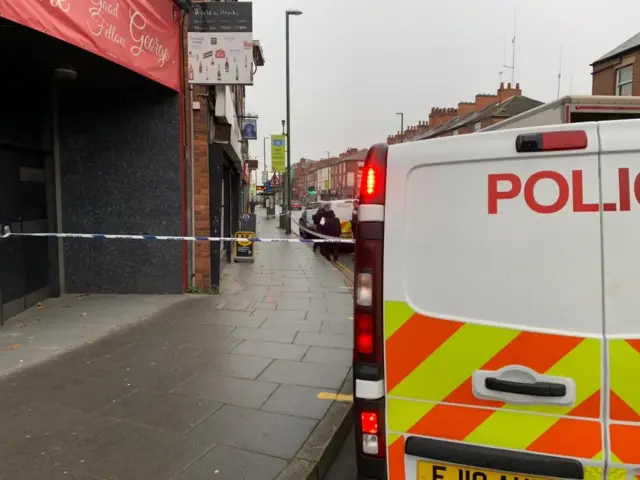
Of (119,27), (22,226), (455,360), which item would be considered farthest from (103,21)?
(455,360)

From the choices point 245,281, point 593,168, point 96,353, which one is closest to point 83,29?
point 96,353

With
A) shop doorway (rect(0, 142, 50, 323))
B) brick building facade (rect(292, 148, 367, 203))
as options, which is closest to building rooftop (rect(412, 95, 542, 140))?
shop doorway (rect(0, 142, 50, 323))

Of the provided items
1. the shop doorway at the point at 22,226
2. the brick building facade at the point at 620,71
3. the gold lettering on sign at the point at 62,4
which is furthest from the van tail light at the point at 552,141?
the brick building facade at the point at 620,71

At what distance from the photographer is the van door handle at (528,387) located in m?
1.88

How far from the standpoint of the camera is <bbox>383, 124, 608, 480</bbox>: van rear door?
6.14 feet

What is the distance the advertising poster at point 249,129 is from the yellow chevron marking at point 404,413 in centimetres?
1780

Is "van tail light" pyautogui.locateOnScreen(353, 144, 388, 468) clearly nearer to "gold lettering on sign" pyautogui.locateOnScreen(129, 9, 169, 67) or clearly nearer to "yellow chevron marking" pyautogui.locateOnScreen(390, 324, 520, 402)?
"yellow chevron marking" pyautogui.locateOnScreen(390, 324, 520, 402)

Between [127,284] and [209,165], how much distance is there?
8.15 feet

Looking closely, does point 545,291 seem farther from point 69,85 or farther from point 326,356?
point 69,85

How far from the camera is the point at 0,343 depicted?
213 inches

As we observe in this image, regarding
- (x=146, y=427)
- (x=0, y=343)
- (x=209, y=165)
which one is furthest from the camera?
(x=209, y=165)

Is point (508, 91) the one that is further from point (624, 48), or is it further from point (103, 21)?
point (103, 21)

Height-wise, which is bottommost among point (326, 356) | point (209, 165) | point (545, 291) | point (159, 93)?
point (326, 356)

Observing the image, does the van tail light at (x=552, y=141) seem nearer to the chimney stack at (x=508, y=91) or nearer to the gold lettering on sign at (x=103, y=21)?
the gold lettering on sign at (x=103, y=21)
